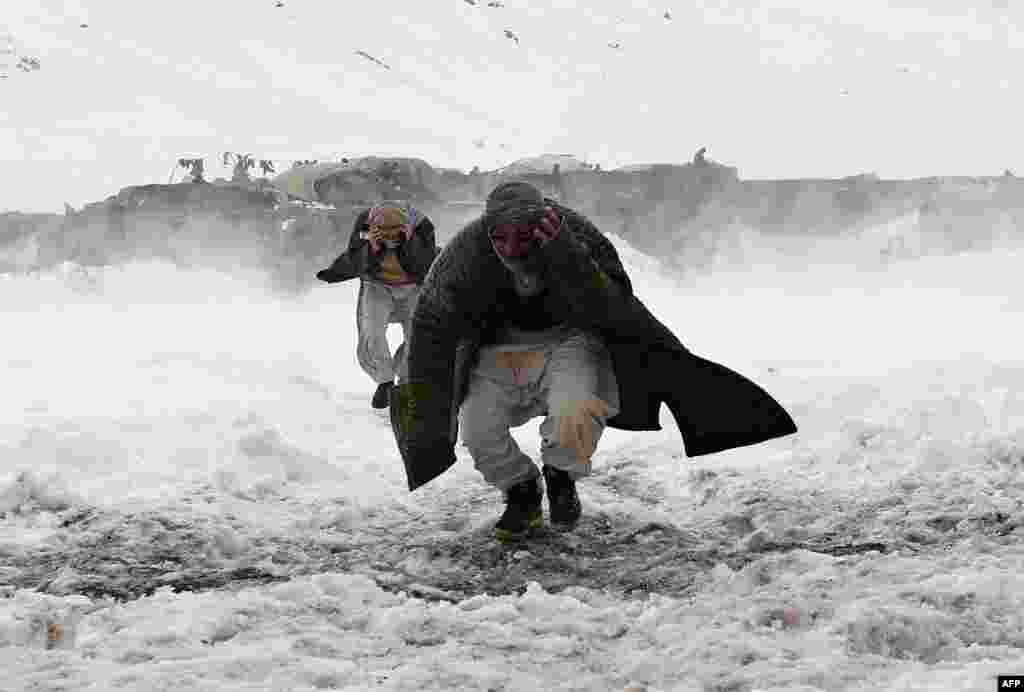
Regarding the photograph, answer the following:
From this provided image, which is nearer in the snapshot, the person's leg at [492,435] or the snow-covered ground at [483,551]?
the snow-covered ground at [483,551]

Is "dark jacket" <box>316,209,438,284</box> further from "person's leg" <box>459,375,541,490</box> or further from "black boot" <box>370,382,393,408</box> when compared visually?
"person's leg" <box>459,375,541,490</box>

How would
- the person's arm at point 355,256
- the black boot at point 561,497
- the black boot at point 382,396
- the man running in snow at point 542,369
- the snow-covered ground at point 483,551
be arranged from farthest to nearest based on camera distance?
the black boot at point 382,396, the person's arm at point 355,256, the black boot at point 561,497, the man running in snow at point 542,369, the snow-covered ground at point 483,551

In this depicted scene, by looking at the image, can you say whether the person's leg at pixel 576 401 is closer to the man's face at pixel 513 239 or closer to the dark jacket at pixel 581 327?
the dark jacket at pixel 581 327

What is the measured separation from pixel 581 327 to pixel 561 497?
23.8 inches

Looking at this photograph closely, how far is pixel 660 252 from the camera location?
19.9 m

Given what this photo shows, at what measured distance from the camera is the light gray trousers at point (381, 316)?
7203 mm

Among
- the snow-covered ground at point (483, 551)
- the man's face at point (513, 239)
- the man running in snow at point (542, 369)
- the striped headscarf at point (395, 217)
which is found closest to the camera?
the snow-covered ground at point (483, 551)

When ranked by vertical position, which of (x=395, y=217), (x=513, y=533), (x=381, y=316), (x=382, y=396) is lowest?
(x=382, y=396)

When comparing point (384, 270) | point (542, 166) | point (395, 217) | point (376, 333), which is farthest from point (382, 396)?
point (542, 166)

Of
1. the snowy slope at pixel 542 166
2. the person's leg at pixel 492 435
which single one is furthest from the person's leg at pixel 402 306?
the snowy slope at pixel 542 166

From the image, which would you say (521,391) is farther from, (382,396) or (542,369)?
(382,396)

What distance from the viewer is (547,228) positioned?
3.76 meters

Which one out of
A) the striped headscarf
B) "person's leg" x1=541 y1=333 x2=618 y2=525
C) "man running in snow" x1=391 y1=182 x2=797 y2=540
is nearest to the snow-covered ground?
"person's leg" x1=541 y1=333 x2=618 y2=525

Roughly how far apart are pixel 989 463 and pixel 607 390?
140cm
